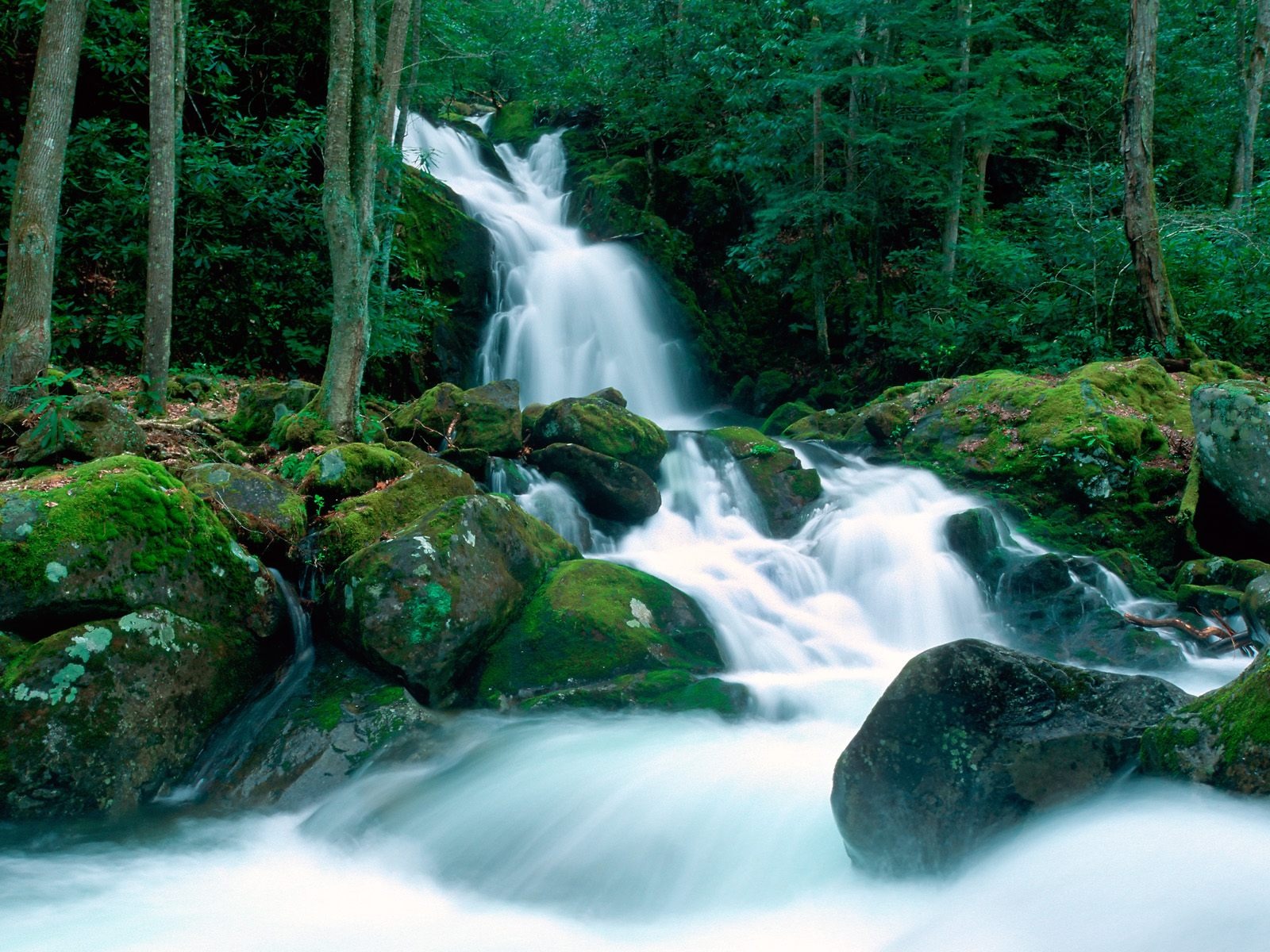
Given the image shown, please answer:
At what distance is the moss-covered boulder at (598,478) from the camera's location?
857 centimetres

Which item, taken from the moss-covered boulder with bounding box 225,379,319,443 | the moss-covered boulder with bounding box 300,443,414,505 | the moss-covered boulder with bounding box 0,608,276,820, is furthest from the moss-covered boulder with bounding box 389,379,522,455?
the moss-covered boulder with bounding box 0,608,276,820

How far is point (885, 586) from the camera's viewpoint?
7.93m

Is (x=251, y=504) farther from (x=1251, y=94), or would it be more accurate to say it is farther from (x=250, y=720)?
(x=1251, y=94)

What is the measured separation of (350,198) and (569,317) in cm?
748

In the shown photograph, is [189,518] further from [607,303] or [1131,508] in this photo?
[607,303]

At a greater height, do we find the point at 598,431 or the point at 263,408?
the point at 263,408

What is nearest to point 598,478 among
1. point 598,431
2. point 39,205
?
point 598,431

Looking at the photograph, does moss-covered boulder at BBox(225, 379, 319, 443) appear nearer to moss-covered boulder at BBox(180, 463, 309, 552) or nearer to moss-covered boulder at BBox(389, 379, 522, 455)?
moss-covered boulder at BBox(389, 379, 522, 455)

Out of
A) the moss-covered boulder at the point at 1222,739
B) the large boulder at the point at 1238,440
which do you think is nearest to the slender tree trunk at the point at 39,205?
the moss-covered boulder at the point at 1222,739

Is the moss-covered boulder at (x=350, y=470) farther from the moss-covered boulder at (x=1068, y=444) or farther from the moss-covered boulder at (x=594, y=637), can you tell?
the moss-covered boulder at (x=1068, y=444)

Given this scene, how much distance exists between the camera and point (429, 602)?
527cm

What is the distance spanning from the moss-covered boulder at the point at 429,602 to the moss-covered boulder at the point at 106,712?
0.83 meters

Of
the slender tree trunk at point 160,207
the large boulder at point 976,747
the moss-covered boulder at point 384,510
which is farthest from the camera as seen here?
the slender tree trunk at point 160,207

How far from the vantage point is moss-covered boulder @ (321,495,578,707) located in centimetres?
519
